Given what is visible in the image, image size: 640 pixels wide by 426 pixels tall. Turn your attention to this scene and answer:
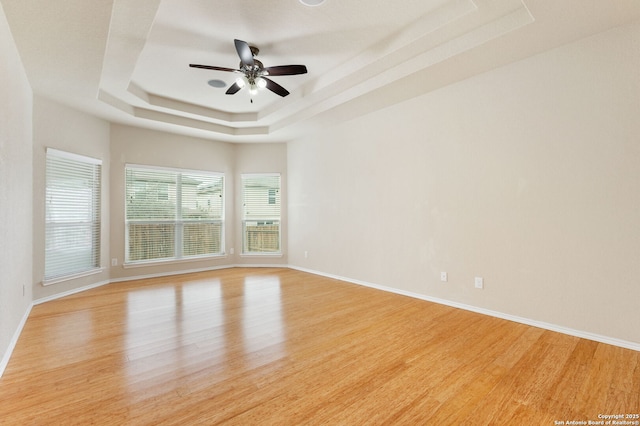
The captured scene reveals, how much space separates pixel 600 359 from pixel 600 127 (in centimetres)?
203

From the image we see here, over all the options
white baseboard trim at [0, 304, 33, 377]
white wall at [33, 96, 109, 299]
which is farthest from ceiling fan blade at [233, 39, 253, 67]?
white baseboard trim at [0, 304, 33, 377]

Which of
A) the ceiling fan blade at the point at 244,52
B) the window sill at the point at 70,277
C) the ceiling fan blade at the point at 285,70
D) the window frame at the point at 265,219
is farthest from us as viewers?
the window frame at the point at 265,219

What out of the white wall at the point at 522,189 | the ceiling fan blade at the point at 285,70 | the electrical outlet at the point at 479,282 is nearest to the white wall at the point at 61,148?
the ceiling fan blade at the point at 285,70

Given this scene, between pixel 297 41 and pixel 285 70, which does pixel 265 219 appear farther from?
pixel 297 41

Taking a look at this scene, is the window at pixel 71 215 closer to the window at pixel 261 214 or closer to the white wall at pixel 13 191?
the white wall at pixel 13 191

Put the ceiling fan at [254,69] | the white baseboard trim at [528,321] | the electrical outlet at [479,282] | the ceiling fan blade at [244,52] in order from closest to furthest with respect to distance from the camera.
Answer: the white baseboard trim at [528,321], the ceiling fan blade at [244,52], the ceiling fan at [254,69], the electrical outlet at [479,282]

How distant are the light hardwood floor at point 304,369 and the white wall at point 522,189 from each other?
445 mm

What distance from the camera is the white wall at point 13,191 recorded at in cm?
243

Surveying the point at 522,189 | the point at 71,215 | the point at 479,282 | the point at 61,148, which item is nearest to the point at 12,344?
the point at 71,215

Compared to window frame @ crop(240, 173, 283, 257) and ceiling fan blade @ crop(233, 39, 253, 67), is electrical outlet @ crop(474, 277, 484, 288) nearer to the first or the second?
ceiling fan blade @ crop(233, 39, 253, 67)

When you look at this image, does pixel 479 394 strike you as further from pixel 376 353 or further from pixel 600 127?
pixel 600 127

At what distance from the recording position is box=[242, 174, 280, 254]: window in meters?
6.86

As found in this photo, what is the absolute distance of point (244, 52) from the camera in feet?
10.2

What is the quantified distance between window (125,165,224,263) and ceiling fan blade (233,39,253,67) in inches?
141
